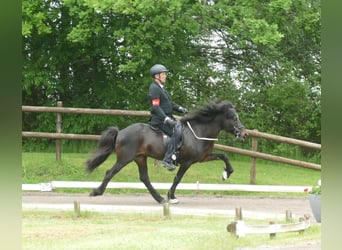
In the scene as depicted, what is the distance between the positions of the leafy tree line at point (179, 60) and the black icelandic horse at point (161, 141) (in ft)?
10.3

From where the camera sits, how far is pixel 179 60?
13.4 m

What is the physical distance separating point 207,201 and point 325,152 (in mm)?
8652

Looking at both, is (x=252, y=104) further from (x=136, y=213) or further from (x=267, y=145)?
(x=136, y=213)

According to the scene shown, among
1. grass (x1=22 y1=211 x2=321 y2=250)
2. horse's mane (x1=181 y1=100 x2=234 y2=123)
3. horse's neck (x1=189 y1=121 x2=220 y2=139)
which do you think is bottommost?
grass (x1=22 y1=211 x2=321 y2=250)

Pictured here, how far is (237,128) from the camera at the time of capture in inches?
325

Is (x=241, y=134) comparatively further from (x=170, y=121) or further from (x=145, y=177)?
(x=145, y=177)

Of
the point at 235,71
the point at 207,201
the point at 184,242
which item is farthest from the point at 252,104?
the point at 184,242

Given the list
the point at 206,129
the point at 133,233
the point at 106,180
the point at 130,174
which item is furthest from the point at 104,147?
the point at 130,174

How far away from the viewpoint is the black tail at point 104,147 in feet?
27.0

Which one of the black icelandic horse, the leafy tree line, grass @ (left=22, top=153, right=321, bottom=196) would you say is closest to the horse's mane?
the black icelandic horse

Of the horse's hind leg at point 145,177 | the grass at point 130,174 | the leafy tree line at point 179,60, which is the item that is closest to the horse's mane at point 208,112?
the horse's hind leg at point 145,177

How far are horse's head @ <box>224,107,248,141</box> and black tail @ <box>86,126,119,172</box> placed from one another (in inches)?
58.6

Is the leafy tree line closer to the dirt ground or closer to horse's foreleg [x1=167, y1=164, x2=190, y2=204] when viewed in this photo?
the dirt ground

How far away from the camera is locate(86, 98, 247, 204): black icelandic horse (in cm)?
816
